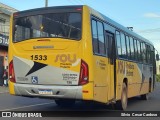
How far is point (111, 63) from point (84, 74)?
2.28m

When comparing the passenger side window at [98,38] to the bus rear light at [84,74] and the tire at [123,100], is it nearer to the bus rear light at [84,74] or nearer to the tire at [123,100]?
the bus rear light at [84,74]

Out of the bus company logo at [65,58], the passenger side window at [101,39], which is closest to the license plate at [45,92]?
the bus company logo at [65,58]

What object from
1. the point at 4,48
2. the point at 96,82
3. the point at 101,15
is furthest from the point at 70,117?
the point at 4,48

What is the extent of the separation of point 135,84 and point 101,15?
18.5ft

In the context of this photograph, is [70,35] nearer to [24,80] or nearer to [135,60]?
[24,80]

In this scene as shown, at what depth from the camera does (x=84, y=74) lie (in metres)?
11.5

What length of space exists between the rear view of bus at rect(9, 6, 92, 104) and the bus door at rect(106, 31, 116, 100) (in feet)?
6.18

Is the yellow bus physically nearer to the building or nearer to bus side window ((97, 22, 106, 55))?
bus side window ((97, 22, 106, 55))

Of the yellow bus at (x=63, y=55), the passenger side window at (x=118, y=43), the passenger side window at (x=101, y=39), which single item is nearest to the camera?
the yellow bus at (x=63, y=55)

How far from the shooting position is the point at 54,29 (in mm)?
12203

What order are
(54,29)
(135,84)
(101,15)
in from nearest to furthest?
(54,29), (101,15), (135,84)

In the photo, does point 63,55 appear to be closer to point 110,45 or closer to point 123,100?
point 110,45

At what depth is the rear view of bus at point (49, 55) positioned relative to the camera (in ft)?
38.2

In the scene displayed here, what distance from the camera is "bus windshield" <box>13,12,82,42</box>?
39.1ft
